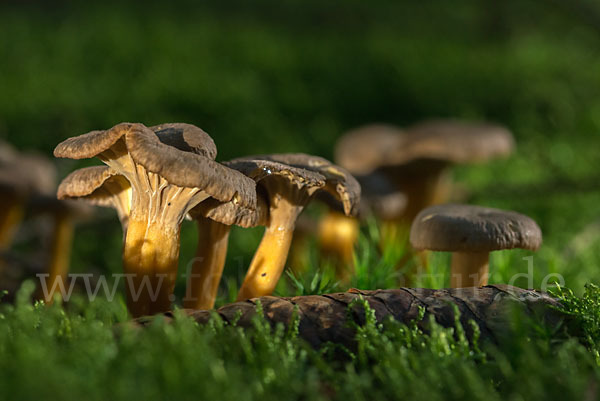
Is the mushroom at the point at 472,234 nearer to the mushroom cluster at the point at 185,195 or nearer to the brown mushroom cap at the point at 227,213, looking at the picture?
the mushroom cluster at the point at 185,195

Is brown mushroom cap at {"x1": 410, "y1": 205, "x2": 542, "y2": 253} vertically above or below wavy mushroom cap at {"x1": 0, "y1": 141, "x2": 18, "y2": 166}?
above

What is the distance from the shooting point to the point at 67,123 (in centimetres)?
530

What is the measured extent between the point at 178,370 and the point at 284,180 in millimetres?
904

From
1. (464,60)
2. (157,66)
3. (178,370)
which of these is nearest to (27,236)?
(157,66)

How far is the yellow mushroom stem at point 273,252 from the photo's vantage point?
1.95 meters

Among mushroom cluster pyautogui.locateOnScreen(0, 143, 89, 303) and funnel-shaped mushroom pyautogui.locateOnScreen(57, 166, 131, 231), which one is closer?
funnel-shaped mushroom pyautogui.locateOnScreen(57, 166, 131, 231)

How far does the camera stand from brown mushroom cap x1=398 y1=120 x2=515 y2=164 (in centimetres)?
349

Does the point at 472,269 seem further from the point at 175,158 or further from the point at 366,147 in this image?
the point at 366,147

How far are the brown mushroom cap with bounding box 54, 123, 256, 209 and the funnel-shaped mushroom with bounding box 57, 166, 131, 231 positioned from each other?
0.58ft

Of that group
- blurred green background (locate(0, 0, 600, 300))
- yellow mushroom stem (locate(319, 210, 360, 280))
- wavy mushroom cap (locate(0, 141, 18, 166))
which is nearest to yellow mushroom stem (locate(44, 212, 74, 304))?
wavy mushroom cap (locate(0, 141, 18, 166))

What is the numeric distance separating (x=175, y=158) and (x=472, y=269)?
3.64 feet

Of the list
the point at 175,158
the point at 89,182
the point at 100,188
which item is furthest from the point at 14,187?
the point at 175,158

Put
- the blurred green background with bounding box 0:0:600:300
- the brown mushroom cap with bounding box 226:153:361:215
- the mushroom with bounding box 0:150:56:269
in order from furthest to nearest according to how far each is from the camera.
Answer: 1. the blurred green background with bounding box 0:0:600:300
2. the mushroom with bounding box 0:150:56:269
3. the brown mushroom cap with bounding box 226:153:361:215

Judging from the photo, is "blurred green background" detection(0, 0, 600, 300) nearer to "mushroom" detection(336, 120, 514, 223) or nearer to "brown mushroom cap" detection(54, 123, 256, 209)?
"mushroom" detection(336, 120, 514, 223)
